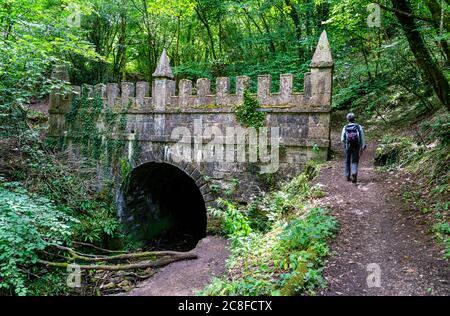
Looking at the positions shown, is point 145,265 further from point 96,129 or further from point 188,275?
point 96,129

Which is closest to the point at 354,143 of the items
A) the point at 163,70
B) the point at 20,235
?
the point at 163,70

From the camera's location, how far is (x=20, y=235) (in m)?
6.59

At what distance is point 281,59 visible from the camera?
12.7 meters

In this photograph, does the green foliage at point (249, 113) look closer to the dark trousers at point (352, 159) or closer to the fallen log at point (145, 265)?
the dark trousers at point (352, 159)

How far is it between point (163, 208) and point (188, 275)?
6232 millimetres

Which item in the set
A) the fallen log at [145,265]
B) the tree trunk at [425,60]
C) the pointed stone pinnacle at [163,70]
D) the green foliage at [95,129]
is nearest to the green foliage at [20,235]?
the fallen log at [145,265]

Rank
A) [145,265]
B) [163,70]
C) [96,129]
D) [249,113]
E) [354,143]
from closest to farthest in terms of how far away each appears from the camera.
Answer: [354,143] → [145,265] → [249,113] → [163,70] → [96,129]

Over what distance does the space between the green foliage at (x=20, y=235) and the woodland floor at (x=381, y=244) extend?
5367 millimetres

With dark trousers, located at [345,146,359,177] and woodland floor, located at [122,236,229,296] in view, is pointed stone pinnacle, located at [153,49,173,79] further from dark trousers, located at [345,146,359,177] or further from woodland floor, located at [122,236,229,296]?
dark trousers, located at [345,146,359,177]

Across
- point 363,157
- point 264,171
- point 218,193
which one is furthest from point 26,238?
point 363,157

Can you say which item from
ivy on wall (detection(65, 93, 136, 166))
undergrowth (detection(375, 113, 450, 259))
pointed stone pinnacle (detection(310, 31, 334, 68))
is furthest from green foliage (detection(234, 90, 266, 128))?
ivy on wall (detection(65, 93, 136, 166))

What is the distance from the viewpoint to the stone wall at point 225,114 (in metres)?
8.31

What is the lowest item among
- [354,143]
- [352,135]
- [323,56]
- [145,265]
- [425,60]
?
[145,265]

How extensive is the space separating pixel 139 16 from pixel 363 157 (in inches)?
510
